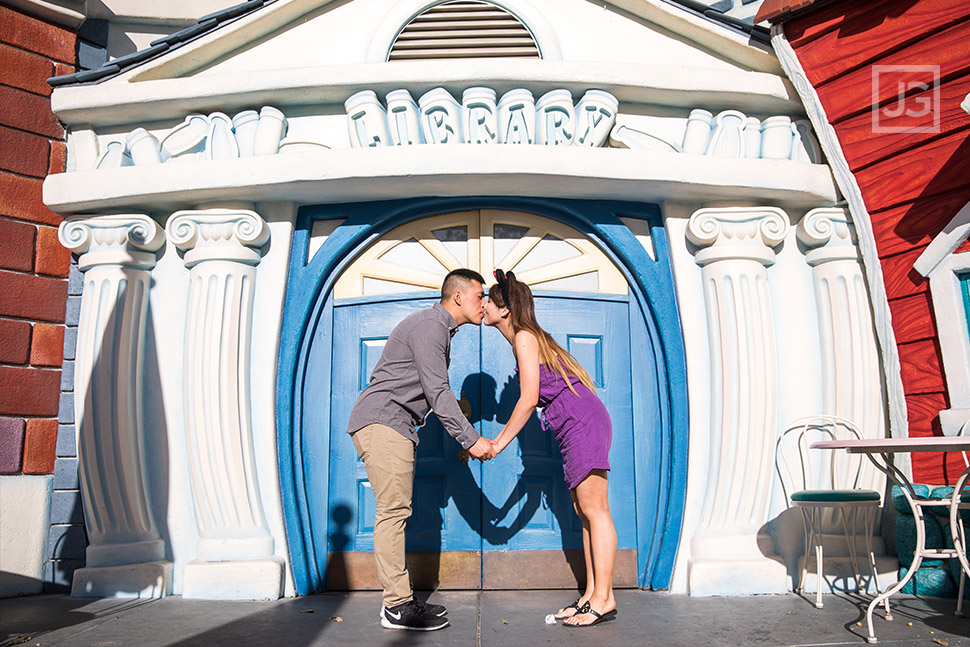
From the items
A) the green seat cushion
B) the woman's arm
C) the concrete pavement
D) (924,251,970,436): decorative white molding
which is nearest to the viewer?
the concrete pavement

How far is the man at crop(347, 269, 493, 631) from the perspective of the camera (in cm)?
336

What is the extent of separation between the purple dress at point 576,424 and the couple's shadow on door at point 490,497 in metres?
0.75

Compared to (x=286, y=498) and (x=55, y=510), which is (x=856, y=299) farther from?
(x=55, y=510)

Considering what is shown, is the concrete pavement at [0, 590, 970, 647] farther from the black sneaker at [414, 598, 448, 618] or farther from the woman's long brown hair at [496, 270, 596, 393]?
the woman's long brown hair at [496, 270, 596, 393]

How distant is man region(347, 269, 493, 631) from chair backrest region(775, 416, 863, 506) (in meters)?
1.89

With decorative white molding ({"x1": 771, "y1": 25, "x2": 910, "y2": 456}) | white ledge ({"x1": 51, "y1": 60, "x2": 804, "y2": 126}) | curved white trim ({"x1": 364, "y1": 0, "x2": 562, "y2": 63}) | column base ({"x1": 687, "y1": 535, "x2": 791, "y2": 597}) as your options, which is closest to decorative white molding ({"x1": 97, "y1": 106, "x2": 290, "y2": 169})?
white ledge ({"x1": 51, "y1": 60, "x2": 804, "y2": 126})

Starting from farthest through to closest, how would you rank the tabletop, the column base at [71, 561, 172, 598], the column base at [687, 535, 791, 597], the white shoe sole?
1. the column base at [71, 561, 172, 598]
2. the column base at [687, 535, 791, 597]
3. the white shoe sole
4. the tabletop

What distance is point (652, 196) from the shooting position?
4.46m

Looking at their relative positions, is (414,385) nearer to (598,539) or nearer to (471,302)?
(471,302)

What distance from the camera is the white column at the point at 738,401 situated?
406cm

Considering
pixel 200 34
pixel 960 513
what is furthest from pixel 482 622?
pixel 200 34

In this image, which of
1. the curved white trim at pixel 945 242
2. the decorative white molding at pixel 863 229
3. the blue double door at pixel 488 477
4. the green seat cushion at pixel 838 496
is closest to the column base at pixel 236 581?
the blue double door at pixel 488 477

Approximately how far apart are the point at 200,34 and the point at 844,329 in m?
4.35

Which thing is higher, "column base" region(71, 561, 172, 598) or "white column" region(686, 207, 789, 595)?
"white column" region(686, 207, 789, 595)
